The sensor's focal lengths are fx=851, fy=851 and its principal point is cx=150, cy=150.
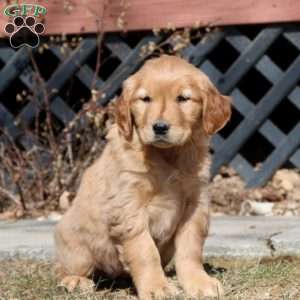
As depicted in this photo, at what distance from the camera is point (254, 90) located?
7.50m

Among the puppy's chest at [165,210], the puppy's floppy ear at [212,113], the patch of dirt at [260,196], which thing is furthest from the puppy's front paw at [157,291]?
the patch of dirt at [260,196]

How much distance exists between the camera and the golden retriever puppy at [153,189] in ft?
12.8

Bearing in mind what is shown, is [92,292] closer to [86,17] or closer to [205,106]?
[205,106]

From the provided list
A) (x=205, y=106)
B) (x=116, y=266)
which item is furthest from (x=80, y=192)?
(x=205, y=106)

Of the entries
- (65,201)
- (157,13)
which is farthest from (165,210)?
(157,13)

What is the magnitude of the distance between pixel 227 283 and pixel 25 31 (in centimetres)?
336

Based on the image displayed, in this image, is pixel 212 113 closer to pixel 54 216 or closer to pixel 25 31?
pixel 54 216

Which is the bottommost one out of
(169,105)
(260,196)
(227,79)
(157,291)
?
(260,196)

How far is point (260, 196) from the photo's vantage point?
6.61m

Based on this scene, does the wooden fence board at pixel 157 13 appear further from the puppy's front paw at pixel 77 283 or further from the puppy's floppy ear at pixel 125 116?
the puppy's front paw at pixel 77 283

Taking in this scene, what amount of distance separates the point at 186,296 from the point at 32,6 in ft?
11.2

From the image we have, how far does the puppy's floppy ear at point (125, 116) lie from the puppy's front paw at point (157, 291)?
2.39 feet

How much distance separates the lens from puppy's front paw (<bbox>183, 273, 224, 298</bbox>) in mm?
3883

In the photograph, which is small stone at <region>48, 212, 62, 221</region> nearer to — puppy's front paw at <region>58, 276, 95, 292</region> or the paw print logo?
the paw print logo
